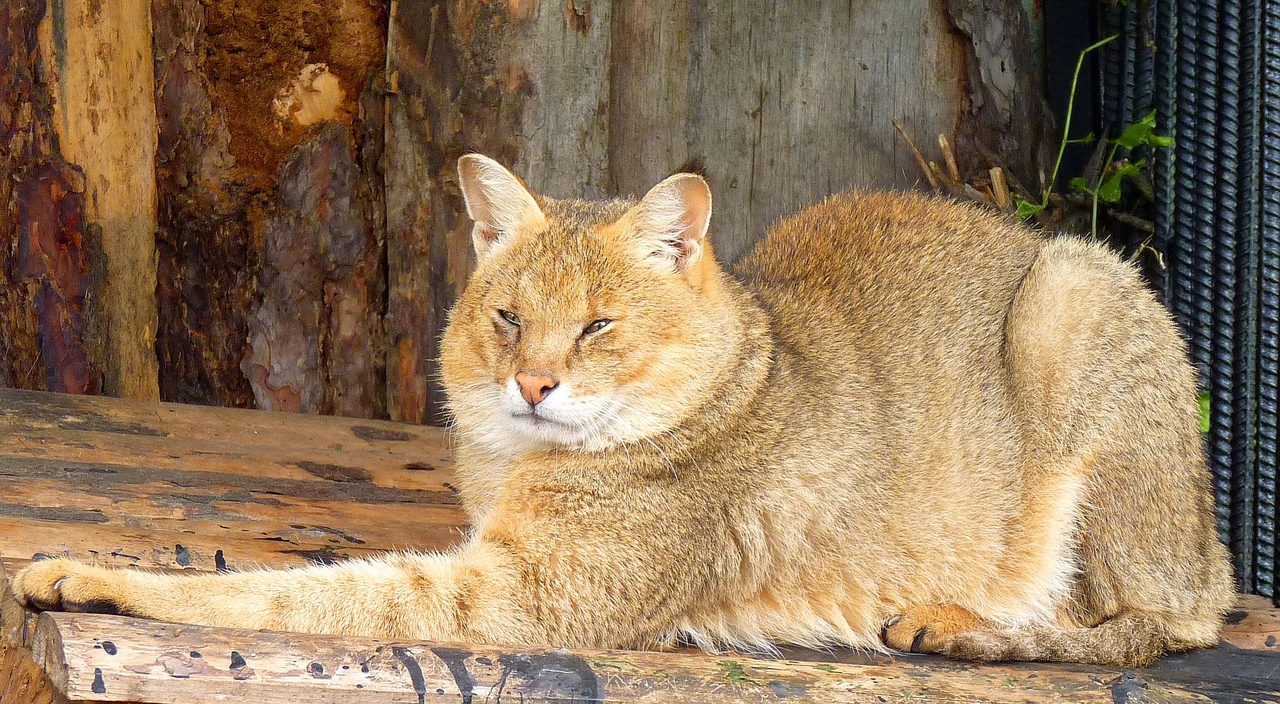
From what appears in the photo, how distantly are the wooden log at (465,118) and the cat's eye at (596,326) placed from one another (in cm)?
148

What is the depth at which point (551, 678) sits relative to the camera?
8.86 ft

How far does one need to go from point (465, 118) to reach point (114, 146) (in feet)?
4.73

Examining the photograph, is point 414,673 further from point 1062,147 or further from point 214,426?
point 1062,147

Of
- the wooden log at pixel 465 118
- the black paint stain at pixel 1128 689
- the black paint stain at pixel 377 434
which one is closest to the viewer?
the black paint stain at pixel 1128 689

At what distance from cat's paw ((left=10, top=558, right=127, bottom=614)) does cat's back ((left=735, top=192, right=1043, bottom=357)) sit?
6.19 feet

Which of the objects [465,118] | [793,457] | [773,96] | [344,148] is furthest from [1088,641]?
[344,148]

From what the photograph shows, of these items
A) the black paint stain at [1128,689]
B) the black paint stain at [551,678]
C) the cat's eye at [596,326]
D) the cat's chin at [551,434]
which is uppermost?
the cat's eye at [596,326]

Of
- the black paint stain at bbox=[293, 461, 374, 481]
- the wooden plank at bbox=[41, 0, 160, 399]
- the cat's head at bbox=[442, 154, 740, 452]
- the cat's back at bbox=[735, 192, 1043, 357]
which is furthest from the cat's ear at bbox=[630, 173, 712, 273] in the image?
the wooden plank at bbox=[41, 0, 160, 399]

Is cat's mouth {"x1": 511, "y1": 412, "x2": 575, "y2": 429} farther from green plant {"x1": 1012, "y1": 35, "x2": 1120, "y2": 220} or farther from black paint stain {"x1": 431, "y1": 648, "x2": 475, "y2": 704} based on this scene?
green plant {"x1": 1012, "y1": 35, "x2": 1120, "y2": 220}

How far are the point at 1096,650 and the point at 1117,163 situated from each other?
90.3 inches

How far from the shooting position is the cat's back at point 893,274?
150 inches

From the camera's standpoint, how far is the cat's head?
3246mm

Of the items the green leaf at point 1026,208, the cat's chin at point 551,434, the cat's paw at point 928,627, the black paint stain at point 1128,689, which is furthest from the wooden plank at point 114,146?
the black paint stain at point 1128,689

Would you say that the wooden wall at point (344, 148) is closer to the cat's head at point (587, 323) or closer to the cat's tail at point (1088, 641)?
the cat's head at point (587, 323)
